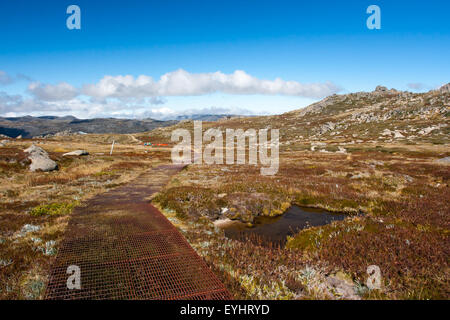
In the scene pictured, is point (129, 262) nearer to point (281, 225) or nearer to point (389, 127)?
point (281, 225)

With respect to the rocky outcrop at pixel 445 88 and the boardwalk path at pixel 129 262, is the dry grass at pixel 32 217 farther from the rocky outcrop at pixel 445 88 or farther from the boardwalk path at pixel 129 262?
the rocky outcrop at pixel 445 88

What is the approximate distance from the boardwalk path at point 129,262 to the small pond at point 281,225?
3254 mm

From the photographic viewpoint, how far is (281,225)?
11875 millimetres

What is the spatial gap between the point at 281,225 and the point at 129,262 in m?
7.77

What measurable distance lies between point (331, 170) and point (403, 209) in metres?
15.9

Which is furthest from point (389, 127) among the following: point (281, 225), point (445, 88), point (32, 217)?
point (32, 217)

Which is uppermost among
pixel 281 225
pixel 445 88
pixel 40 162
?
pixel 445 88

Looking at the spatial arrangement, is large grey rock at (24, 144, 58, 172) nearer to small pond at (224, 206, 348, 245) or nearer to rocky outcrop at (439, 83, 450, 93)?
small pond at (224, 206, 348, 245)

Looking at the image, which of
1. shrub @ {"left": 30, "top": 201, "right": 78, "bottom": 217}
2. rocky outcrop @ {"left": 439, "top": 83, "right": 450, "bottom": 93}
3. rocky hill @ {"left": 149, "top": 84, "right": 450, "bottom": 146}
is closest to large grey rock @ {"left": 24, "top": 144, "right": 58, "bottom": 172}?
shrub @ {"left": 30, "top": 201, "right": 78, "bottom": 217}

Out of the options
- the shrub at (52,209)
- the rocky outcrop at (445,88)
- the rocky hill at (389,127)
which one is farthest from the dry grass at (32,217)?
the rocky outcrop at (445,88)

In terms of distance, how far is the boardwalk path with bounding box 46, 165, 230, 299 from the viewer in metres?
5.14

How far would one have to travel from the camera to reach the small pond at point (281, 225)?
1015 centimetres
